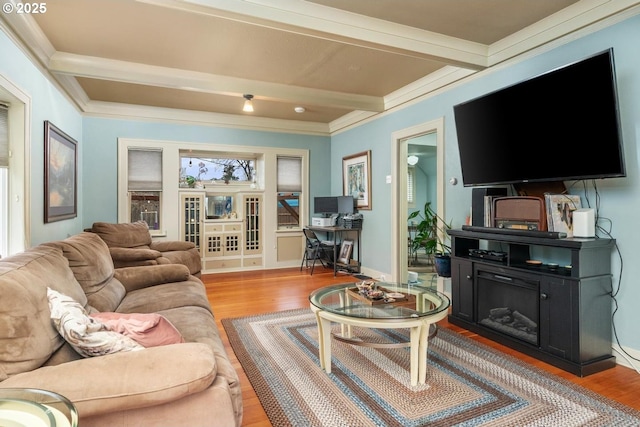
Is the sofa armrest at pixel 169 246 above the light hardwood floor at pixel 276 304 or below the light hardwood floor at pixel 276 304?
above

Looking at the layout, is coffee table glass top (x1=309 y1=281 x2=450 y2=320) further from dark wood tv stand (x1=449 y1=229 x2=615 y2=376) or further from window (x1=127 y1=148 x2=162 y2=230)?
window (x1=127 y1=148 x2=162 y2=230)

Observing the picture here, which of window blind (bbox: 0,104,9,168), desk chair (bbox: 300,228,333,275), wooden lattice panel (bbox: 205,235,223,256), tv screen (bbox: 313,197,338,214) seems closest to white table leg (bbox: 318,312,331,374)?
window blind (bbox: 0,104,9,168)

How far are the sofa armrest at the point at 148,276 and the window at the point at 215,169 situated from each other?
296cm

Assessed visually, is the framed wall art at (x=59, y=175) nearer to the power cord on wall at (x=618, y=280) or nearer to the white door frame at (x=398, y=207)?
the white door frame at (x=398, y=207)

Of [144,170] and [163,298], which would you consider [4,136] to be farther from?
[144,170]

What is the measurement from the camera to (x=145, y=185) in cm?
542

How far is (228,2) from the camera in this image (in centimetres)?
246

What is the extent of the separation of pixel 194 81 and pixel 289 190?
272 centimetres

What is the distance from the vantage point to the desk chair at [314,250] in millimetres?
5941

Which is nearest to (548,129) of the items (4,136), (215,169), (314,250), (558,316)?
(558,316)

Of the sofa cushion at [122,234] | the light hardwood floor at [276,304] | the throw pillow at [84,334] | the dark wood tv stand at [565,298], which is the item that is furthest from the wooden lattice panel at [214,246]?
the throw pillow at [84,334]

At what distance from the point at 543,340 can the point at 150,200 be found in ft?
17.0

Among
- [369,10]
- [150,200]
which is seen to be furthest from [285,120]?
[369,10]

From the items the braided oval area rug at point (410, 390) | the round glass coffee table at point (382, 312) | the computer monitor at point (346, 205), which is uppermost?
the computer monitor at point (346, 205)
